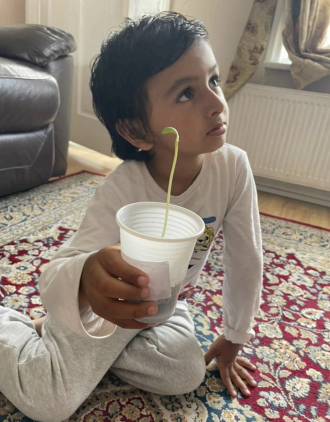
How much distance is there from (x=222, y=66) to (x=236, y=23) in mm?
247

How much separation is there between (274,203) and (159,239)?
6.06 ft

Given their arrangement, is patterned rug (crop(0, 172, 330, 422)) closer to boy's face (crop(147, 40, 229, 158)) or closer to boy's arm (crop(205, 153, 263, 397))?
boy's arm (crop(205, 153, 263, 397))

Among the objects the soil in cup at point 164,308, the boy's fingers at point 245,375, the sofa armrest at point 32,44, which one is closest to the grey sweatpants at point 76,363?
the boy's fingers at point 245,375

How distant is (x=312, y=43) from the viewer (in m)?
1.97

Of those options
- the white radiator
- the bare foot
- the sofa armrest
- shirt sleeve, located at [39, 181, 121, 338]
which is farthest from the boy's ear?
the white radiator

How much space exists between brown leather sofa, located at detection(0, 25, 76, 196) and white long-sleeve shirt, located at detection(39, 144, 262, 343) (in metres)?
0.92

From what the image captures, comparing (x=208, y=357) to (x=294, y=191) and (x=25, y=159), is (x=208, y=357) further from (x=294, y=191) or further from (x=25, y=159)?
(x=294, y=191)

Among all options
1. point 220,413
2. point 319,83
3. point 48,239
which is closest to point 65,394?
point 220,413

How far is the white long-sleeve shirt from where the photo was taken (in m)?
0.66

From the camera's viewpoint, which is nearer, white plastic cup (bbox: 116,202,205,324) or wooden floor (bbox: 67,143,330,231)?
white plastic cup (bbox: 116,202,205,324)

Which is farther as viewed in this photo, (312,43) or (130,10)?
(130,10)

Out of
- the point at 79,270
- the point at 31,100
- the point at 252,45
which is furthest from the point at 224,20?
the point at 79,270

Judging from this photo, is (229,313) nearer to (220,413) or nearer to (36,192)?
(220,413)

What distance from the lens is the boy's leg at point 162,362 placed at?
0.73 metres
